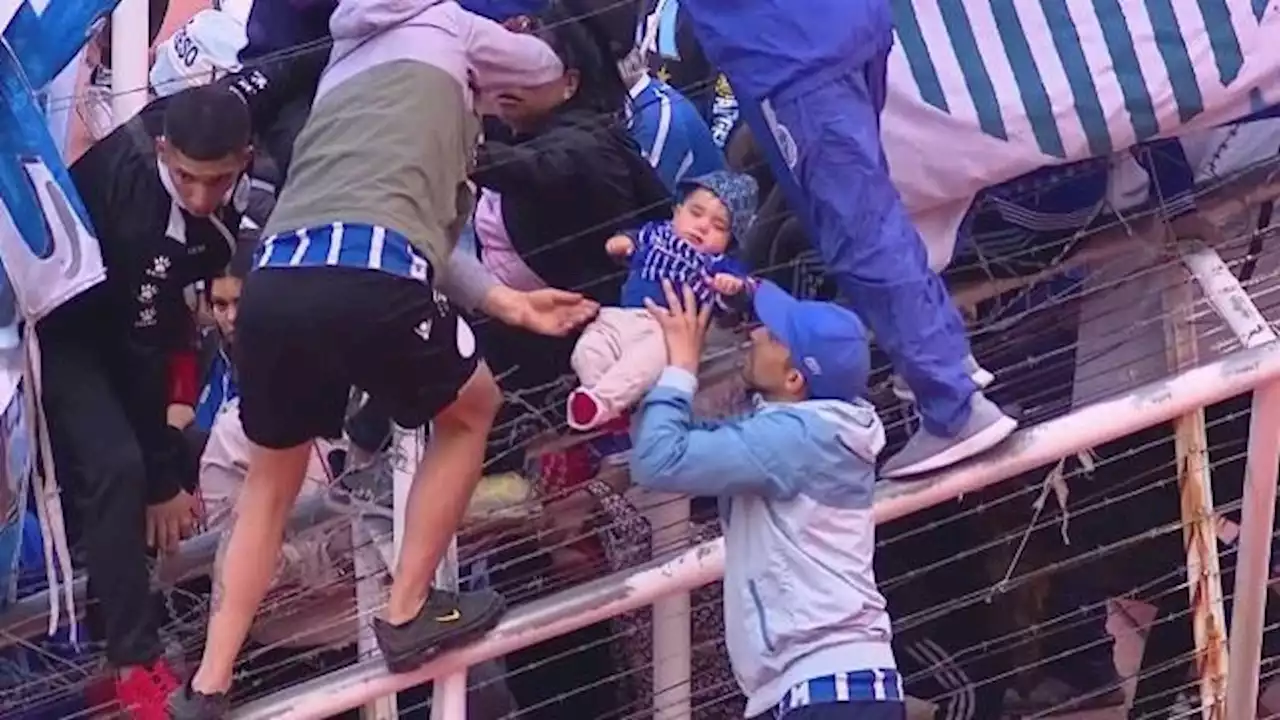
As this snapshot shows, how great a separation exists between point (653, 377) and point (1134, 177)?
0.96 meters

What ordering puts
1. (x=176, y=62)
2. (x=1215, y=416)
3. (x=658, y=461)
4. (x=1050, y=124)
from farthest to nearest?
(x=176, y=62)
(x=1215, y=416)
(x=1050, y=124)
(x=658, y=461)

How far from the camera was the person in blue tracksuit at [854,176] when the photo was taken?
3.37m

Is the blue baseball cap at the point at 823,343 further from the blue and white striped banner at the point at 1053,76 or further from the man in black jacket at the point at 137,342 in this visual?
the man in black jacket at the point at 137,342

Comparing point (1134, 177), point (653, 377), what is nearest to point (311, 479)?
point (653, 377)

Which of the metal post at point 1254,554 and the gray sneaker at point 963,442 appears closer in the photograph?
the gray sneaker at point 963,442

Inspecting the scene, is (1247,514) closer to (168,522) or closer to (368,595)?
(368,595)

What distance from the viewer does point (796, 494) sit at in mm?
3238

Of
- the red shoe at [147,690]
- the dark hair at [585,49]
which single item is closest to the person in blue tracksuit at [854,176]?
the dark hair at [585,49]

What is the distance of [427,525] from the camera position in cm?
329

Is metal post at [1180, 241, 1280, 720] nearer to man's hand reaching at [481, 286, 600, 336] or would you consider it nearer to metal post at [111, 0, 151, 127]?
man's hand reaching at [481, 286, 600, 336]

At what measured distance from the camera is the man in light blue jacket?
321cm

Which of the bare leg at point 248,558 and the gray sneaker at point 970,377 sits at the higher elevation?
the gray sneaker at point 970,377

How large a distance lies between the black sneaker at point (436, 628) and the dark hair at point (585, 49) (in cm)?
83

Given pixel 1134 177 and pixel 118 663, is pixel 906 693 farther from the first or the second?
pixel 118 663
